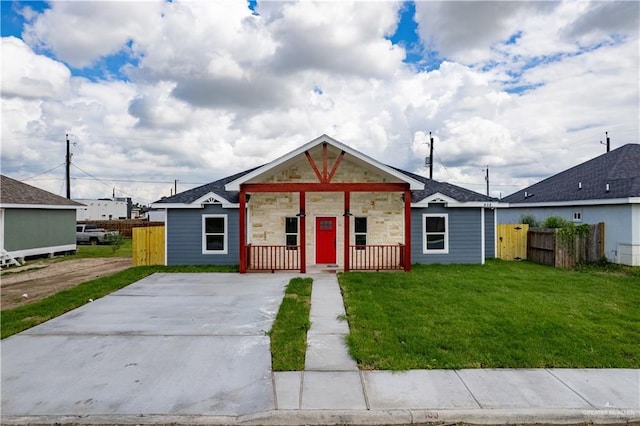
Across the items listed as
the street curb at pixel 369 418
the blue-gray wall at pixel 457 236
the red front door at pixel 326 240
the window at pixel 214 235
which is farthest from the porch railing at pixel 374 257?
the street curb at pixel 369 418

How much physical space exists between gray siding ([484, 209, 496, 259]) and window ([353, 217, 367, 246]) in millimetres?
6406

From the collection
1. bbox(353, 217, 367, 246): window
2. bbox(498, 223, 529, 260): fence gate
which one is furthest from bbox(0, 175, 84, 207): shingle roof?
bbox(498, 223, 529, 260): fence gate

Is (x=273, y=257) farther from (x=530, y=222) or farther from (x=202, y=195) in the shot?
Result: (x=530, y=222)

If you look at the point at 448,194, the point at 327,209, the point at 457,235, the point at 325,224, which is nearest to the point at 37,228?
the point at 325,224

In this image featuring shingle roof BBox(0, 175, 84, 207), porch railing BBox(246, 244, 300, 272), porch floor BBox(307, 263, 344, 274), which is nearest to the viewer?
porch floor BBox(307, 263, 344, 274)

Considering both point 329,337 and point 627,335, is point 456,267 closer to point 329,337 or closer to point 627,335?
point 627,335

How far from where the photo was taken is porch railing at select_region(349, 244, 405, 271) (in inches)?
587

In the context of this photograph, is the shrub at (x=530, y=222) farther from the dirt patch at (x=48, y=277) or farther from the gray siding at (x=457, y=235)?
the dirt patch at (x=48, y=277)

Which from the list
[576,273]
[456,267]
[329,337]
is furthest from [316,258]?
[576,273]

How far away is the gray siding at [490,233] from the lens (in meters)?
17.6

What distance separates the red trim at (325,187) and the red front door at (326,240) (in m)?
2.35

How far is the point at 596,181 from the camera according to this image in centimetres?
1756

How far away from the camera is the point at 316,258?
15203 millimetres

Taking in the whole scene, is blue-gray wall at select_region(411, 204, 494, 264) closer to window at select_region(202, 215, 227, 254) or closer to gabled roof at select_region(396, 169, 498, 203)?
gabled roof at select_region(396, 169, 498, 203)
